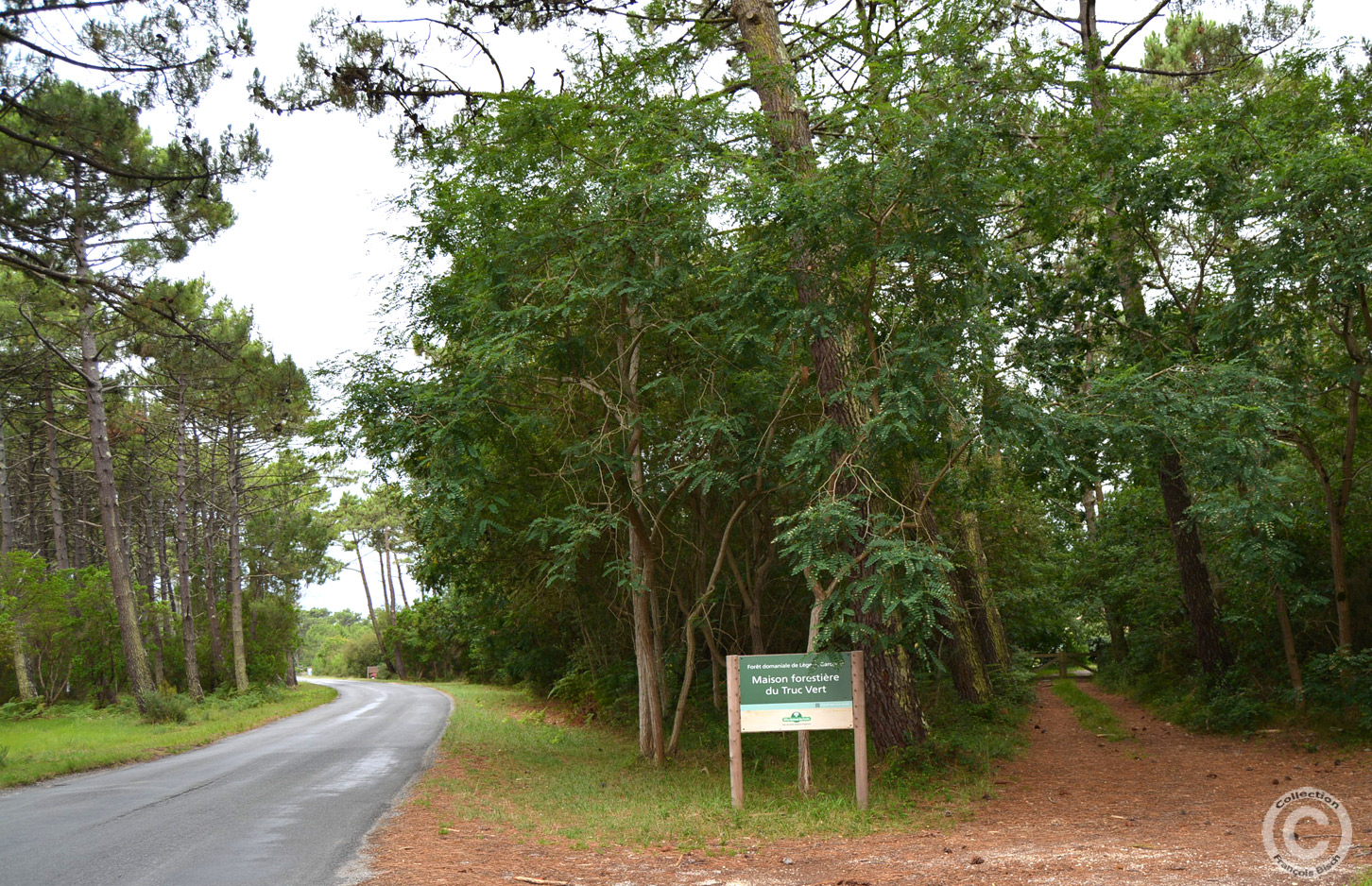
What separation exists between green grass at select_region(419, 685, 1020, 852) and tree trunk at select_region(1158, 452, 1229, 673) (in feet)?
10.1

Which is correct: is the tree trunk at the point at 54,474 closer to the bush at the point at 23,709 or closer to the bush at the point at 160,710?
the bush at the point at 23,709

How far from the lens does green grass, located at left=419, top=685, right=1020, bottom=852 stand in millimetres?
8277

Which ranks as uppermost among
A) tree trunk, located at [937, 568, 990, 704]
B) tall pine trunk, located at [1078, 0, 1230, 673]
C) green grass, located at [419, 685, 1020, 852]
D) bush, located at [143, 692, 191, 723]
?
tall pine trunk, located at [1078, 0, 1230, 673]

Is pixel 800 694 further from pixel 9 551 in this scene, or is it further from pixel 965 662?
pixel 9 551

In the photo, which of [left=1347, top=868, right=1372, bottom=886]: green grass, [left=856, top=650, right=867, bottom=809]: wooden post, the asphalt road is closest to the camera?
[left=1347, top=868, right=1372, bottom=886]: green grass

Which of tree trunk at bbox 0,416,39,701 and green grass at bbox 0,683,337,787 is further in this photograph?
tree trunk at bbox 0,416,39,701

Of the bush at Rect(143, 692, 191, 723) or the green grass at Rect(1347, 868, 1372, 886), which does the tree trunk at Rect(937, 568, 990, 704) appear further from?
the bush at Rect(143, 692, 191, 723)

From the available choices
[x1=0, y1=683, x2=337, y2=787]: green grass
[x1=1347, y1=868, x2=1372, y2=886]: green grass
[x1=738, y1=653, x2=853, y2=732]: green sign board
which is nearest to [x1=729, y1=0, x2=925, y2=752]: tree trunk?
[x1=738, y1=653, x2=853, y2=732]: green sign board

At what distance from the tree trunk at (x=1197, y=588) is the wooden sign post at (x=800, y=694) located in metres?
7.09

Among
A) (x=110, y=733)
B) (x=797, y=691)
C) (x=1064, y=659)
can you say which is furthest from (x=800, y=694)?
(x=1064, y=659)

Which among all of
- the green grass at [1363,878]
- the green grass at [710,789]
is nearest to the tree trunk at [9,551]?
the green grass at [710,789]

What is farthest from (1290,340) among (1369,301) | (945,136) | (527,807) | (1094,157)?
(527,807)

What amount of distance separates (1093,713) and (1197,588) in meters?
3.62

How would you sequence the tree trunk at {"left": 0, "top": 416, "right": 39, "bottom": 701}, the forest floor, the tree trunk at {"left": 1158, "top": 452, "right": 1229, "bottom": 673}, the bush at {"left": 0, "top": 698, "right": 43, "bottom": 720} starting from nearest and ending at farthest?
the forest floor
the tree trunk at {"left": 1158, "top": 452, "right": 1229, "bottom": 673}
the bush at {"left": 0, "top": 698, "right": 43, "bottom": 720}
the tree trunk at {"left": 0, "top": 416, "right": 39, "bottom": 701}
